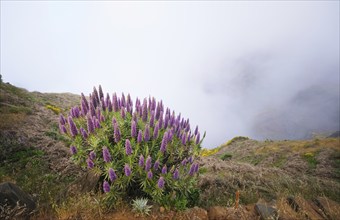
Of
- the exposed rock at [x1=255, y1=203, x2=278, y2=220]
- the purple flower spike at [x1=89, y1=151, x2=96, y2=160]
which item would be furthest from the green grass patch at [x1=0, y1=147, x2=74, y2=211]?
the exposed rock at [x1=255, y1=203, x2=278, y2=220]

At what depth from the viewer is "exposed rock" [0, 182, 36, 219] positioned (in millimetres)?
4383

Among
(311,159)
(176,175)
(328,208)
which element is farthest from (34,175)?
(311,159)

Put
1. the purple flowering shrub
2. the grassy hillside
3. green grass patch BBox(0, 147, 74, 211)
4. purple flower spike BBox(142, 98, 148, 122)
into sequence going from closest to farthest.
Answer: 1. the purple flowering shrub
2. purple flower spike BBox(142, 98, 148, 122)
3. green grass patch BBox(0, 147, 74, 211)
4. the grassy hillside

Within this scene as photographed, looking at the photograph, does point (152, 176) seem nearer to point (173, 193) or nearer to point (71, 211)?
point (173, 193)


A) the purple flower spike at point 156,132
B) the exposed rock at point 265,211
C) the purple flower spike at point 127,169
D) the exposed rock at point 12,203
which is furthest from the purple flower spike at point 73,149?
the exposed rock at point 265,211

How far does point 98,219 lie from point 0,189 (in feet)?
6.87

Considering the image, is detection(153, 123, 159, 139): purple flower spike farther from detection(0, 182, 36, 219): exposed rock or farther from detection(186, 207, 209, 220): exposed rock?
detection(0, 182, 36, 219): exposed rock

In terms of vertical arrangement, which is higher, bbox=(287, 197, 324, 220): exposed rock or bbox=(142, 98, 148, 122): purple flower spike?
bbox=(142, 98, 148, 122): purple flower spike

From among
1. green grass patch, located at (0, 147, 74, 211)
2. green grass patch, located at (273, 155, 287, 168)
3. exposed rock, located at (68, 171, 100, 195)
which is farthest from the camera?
green grass patch, located at (273, 155, 287, 168)

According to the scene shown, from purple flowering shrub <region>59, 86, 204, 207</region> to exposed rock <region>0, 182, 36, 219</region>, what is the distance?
1286mm

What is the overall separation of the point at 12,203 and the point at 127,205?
2.30 meters

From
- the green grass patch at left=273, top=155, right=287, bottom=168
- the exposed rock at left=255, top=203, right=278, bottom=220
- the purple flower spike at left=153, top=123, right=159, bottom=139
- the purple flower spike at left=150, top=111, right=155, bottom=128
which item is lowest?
the exposed rock at left=255, top=203, right=278, bottom=220

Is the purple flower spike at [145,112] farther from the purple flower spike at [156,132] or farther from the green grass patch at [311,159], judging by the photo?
the green grass patch at [311,159]

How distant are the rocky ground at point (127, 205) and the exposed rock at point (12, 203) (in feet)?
0.35
